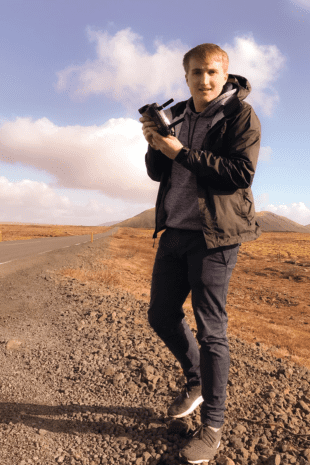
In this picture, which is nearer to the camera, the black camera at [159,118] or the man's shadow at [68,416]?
the black camera at [159,118]

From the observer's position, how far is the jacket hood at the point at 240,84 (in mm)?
1771

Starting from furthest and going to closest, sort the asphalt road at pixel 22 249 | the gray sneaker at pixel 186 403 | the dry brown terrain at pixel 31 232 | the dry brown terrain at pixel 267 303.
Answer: the dry brown terrain at pixel 31 232 → the asphalt road at pixel 22 249 → the dry brown terrain at pixel 267 303 → the gray sneaker at pixel 186 403

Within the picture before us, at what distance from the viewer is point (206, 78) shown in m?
1.78

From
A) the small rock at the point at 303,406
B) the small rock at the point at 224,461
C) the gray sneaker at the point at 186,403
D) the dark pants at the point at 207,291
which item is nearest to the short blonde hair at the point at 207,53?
the dark pants at the point at 207,291

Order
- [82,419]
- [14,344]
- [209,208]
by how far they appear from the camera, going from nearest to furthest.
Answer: [209,208] → [82,419] → [14,344]

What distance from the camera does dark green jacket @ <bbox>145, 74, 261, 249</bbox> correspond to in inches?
64.6

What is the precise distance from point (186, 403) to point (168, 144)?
162cm

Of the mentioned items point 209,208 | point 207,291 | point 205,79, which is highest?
point 205,79

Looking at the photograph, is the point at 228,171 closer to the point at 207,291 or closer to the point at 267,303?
the point at 207,291

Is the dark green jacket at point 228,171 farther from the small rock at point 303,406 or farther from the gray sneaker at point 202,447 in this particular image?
the small rock at point 303,406

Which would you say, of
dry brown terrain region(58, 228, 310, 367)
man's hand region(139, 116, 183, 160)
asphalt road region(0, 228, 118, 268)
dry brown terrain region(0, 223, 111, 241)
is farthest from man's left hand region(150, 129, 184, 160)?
dry brown terrain region(0, 223, 111, 241)

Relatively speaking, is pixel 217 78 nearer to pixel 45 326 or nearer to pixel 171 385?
pixel 171 385

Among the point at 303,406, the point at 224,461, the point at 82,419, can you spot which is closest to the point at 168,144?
the point at 224,461

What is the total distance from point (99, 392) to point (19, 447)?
766 millimetres
